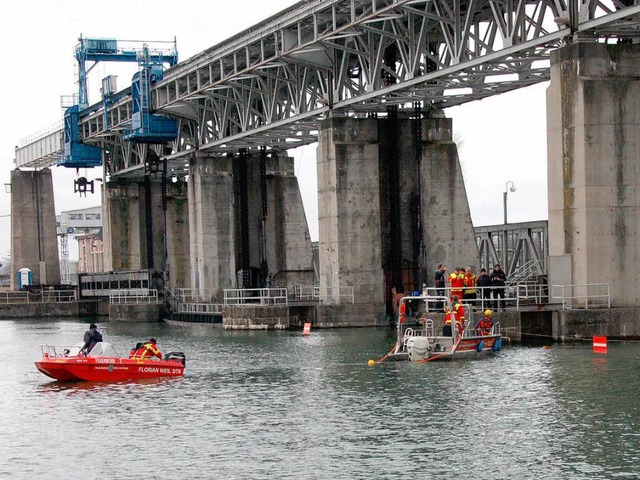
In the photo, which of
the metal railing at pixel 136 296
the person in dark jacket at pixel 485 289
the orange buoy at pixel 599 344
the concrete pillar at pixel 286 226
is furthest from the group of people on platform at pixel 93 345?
the metal railing at pixel 136 296

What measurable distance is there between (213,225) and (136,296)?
10770 mm

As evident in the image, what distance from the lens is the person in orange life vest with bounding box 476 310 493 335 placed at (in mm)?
48156

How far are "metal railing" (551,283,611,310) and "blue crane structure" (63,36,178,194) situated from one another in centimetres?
4414

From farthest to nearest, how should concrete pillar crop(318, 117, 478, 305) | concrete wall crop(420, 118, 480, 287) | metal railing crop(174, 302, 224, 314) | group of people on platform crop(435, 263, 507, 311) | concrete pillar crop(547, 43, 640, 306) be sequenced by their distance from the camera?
1. metal railing crop(174, 302, 224, 314)
2. concrete wall crop(420, 118, 480, 287)
3. concrete pillar crop(318, 117, 478, 305)
4. group of people on platform crop(435, 263, 507, 311)
5. concrete pillar crop(547, 43, 640, 306)

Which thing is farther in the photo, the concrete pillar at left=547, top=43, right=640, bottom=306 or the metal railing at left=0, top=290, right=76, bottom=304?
the metal railing at left=0, top=290, right=76, bottom=304

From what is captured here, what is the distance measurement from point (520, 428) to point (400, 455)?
13.4 ft

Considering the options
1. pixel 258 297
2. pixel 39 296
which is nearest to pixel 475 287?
pixel 258 297

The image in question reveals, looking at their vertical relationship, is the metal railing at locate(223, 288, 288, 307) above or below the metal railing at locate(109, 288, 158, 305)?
above

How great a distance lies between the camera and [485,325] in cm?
4847

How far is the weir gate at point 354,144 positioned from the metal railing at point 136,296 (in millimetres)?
3013

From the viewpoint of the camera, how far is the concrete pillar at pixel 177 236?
104625 mm

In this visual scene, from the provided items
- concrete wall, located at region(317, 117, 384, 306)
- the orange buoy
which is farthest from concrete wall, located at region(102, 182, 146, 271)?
the orange buoy

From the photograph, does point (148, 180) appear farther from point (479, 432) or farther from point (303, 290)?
point (479, 432)

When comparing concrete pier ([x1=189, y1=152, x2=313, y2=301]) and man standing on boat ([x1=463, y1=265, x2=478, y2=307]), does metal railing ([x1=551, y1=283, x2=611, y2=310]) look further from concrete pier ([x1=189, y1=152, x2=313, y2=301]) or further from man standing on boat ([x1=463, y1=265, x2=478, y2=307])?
concrete pier ([x1=189, y1=152, x2=313, y2=301])
